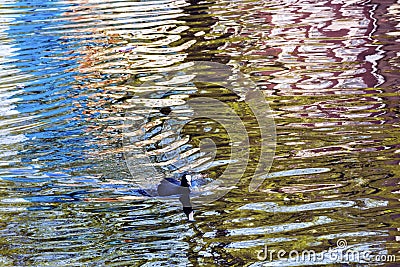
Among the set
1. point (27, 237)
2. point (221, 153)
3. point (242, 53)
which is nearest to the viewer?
point (27, 237)

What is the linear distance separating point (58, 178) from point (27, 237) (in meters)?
1.26

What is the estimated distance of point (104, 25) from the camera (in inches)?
645

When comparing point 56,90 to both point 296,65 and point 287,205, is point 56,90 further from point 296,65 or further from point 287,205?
point 287,205

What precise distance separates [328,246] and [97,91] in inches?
237

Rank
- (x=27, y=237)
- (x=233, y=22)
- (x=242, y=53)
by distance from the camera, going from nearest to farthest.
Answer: (x=27, y=237) → (x=242, y=53) → (x=233, y=22)

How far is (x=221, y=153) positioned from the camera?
818 cm

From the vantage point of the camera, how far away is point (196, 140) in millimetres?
8641

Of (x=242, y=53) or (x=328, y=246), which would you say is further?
(x=242, y=53)

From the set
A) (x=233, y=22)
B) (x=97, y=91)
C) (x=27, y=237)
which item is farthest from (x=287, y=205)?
(x=233, y=22)

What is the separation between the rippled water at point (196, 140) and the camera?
626 centimetres

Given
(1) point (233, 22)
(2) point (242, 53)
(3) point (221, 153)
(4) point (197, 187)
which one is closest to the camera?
(4) point (197, 187)

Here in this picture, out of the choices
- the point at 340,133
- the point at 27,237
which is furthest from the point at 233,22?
Answer: the point at 27,237

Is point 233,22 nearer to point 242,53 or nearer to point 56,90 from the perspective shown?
point 242,53

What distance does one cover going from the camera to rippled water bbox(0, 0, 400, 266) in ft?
20.5
